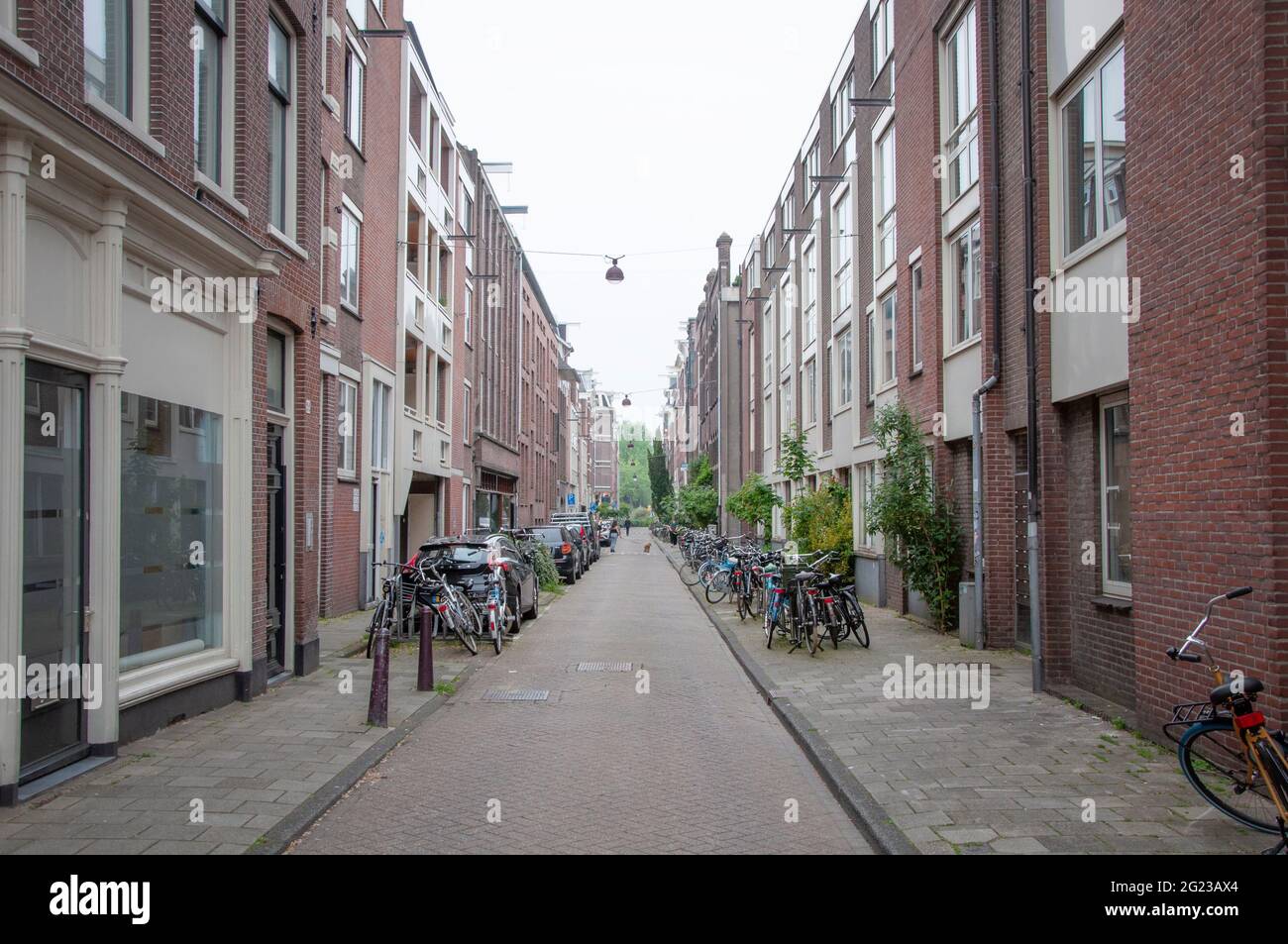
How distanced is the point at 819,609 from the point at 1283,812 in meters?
8.59

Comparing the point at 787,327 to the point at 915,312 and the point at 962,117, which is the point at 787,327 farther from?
the point at 962,117

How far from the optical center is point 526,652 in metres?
13.6

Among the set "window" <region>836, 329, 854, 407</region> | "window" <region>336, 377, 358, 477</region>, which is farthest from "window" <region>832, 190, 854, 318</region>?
"window" <region>336, 377, 358, 477</region>

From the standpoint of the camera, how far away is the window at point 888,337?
715 inches

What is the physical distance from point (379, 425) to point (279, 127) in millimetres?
9717

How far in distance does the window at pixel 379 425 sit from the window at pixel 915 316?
10187 millimetres

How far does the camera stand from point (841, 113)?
74.8 ft

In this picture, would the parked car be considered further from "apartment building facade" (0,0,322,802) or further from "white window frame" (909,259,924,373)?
"apartment building facade" (0,0,322,802)

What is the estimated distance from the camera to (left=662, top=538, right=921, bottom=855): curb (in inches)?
210

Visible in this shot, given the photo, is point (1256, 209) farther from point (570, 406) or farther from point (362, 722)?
point (570, 406)

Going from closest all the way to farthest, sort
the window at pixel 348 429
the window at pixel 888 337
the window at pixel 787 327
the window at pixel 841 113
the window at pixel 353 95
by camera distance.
Result: the window at pixel 348 429 < the window at pixel 353 95 < the window at pixel 888 337 < the window at pixel 841 113 < the window at pixel 787 327

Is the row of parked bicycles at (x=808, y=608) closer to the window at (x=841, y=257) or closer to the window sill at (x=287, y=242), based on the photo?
the window sill at (x=287, y=242)

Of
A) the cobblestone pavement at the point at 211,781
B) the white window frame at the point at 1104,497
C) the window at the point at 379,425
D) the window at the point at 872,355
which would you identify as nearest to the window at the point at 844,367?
the window at the point at 872,355
